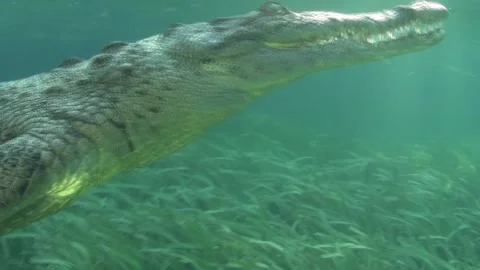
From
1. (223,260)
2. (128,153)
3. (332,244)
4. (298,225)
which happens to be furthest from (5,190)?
(298,225)

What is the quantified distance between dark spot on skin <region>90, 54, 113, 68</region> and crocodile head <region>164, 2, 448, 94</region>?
37cm

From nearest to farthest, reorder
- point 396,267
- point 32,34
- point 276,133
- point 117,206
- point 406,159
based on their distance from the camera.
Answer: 1. point 396,267
2. point 117,206
3. point 406,159
4. point 276,133
5. point 32,34

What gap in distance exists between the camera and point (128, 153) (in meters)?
2.66

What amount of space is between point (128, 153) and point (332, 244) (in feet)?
9.93

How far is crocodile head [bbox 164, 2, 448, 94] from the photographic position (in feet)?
9.78

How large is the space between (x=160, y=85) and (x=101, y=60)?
0.40 m

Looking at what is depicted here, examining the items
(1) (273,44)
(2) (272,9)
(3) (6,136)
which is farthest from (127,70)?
(2) (272,9)

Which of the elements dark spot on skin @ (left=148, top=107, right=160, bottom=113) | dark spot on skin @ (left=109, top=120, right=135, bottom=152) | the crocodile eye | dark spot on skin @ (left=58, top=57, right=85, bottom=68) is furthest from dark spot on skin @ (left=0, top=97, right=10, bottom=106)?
the crocodile eye

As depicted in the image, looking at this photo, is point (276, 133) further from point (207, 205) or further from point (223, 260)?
point (223, 260)

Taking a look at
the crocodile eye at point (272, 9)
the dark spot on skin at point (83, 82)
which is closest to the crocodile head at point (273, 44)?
the crocodile eye at point (272, 9)

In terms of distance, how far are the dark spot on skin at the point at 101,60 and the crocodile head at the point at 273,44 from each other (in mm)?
371

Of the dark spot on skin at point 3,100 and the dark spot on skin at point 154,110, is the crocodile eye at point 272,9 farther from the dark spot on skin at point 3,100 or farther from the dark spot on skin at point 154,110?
the dark spot on skin at point 3,100

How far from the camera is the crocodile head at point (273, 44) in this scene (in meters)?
2.98

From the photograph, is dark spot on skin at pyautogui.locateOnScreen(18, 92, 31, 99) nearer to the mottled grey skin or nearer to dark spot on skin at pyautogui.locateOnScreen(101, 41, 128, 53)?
the mottled grey skin
